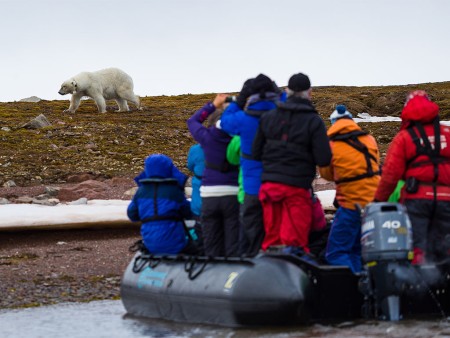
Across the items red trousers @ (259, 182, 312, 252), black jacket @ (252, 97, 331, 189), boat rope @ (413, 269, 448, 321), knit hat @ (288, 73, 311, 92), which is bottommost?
boat rope @ (413, 269, 448, 321)

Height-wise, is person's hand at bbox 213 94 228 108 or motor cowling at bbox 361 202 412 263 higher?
person's hand at bbox 213 94 228 108

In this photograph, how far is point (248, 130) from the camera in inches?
384

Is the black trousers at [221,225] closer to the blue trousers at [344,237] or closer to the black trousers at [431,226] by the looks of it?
the blue trousers at [344,237]

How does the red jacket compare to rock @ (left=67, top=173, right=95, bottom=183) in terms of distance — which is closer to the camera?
the red jacket

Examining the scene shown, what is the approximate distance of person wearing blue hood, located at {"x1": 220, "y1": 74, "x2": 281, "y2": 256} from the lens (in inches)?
380

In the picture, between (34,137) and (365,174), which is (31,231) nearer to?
(365,174)

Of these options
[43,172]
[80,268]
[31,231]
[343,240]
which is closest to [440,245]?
[343,240]

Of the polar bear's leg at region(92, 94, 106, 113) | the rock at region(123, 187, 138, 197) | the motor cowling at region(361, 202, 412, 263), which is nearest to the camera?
the motor cowling at region(361, 202, 412, 263)

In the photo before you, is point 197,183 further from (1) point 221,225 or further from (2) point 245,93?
(2) point 245,93

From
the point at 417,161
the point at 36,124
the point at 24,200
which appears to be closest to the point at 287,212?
the point at 417,161

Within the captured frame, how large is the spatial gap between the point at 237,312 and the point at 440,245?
198cm

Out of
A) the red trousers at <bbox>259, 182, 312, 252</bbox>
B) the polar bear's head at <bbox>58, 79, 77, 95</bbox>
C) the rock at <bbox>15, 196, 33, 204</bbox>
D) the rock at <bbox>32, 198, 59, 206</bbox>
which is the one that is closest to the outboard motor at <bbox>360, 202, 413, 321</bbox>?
the red trousers at <bbox>259, 182, 312, 252</bbox>

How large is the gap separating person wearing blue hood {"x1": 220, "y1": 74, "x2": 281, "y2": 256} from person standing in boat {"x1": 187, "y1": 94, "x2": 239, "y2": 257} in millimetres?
271

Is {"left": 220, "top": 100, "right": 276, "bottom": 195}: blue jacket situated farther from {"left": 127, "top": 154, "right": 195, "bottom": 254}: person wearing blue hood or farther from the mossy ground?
the mossy ground
